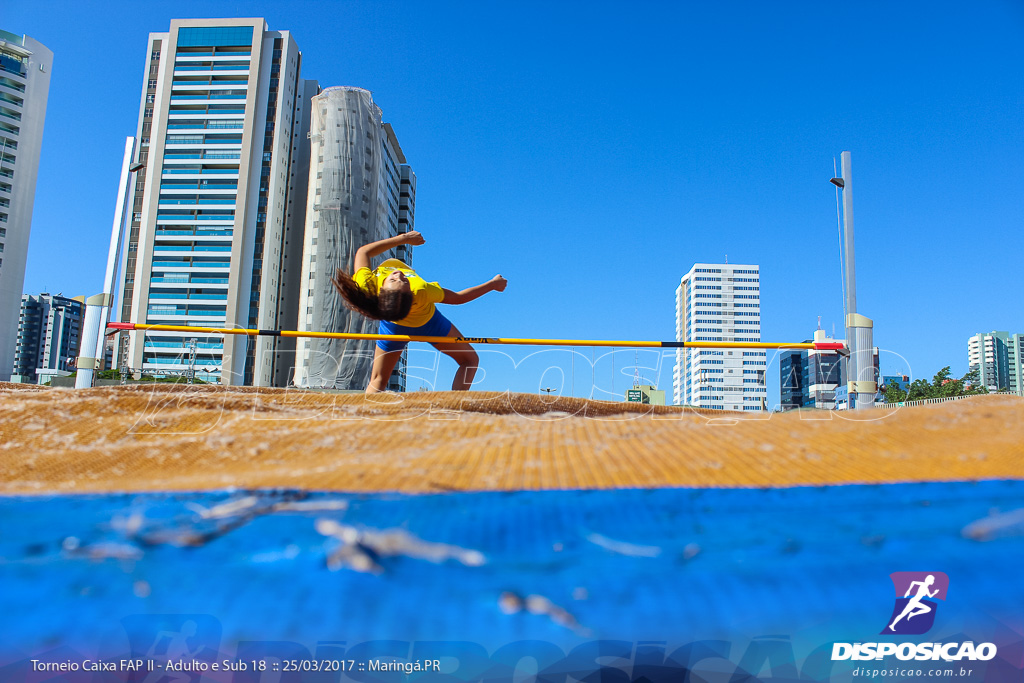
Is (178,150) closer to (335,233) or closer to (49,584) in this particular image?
(335,233)

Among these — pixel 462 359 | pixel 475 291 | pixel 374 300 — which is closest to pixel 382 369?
pixel 462 359

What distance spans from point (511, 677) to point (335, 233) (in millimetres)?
24492

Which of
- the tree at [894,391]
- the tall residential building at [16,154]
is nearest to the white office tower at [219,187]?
the tall residential building at [16,154]

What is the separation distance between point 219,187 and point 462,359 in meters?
46.4

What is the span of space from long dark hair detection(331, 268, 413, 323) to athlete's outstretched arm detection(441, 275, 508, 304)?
458mm

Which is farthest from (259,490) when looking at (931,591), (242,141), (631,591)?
(242,141)

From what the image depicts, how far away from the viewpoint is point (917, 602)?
73 cm

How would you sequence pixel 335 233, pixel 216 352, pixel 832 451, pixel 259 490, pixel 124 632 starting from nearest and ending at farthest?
pixel 124 632
pixel 259 490
pixel 832 451
pixel 335 233
pixel 216 352

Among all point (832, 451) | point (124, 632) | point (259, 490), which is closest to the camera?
point (124, 632)

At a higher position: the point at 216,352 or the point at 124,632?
the point at 216,352

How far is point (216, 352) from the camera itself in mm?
41062

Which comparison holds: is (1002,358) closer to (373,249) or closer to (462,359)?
(462,359)

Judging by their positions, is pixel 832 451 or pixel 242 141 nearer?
pixel 832 451

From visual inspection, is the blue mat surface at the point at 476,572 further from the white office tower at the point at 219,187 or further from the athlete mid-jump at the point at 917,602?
the white office tower at the point at 219,187
